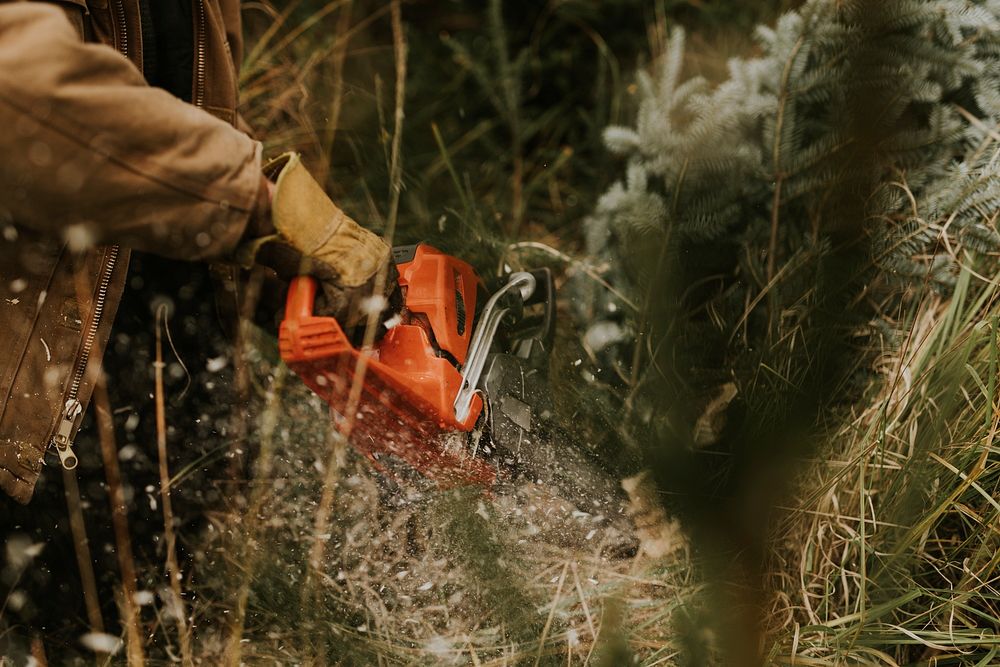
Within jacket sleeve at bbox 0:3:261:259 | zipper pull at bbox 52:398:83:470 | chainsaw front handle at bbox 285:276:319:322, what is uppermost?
jacket sleeve at bbox 0:3:261:259

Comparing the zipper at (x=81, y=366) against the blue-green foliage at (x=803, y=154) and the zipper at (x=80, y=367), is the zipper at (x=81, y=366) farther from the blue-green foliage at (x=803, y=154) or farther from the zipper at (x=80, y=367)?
the blue-green foliage at (x=803, y=154)

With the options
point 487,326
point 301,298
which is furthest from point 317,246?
point 487,326

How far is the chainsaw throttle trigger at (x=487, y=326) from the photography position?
1.67 metres

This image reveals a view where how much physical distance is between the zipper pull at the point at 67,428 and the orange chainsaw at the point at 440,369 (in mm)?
511

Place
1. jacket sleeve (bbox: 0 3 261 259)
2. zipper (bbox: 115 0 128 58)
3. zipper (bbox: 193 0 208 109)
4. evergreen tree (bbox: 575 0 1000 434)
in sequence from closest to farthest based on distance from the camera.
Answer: jacket sleeve (bbox: 0 3 261 259) < zipper (bbox: 115 0 128 58) < zipper (bbox: 193 0 208 109) < evergreen tree (bbox: 575 0 1000 434)

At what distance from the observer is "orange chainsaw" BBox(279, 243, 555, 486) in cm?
148

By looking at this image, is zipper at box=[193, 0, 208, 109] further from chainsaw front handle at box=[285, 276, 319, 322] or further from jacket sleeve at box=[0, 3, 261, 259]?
chainsaw front handle at box=[285, 276, 319, 322]

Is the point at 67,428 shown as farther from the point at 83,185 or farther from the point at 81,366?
the point at 83,185

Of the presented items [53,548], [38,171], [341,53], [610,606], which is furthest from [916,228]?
[53,548]

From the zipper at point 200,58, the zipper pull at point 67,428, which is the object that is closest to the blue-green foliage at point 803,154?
the zipper at point 200,58

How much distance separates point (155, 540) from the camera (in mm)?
1939

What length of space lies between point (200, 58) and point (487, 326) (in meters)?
0.96

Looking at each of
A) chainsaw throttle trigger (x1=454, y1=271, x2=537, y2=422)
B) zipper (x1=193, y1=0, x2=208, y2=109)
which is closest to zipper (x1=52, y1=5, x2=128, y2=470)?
zipper (x1=193, y1=0, x2=208, y2=109)

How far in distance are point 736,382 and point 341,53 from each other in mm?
2391
